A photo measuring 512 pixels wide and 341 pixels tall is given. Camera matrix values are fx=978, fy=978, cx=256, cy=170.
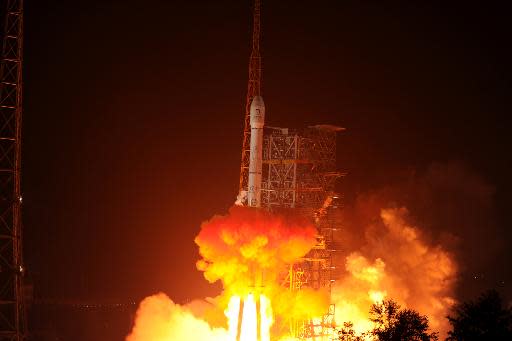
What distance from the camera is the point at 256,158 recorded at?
6481 cm

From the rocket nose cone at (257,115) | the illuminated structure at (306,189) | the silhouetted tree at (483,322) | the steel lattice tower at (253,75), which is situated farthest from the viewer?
the steel lattice tower at (253,75)

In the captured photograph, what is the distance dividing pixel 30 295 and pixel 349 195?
35837mm

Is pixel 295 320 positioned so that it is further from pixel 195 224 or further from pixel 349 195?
pixel 195 224

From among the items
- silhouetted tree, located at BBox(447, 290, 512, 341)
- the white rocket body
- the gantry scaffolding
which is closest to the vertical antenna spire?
the gantry scaffolding

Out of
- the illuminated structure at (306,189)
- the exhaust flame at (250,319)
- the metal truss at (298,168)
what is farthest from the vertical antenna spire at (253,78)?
the exhaust flame at (250,319)

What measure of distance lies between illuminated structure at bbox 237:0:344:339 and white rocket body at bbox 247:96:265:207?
1.92m

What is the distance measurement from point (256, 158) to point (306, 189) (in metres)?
4.82

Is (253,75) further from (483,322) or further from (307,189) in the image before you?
(483,322)

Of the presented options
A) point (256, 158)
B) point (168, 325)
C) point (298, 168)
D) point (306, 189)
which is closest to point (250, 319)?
point (168, 325)

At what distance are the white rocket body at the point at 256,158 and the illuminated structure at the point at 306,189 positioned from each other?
75.7 inches

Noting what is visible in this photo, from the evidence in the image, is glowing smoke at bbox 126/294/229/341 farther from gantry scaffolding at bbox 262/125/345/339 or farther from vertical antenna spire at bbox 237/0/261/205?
vertical antenna spire at bbox 237/0/261/205

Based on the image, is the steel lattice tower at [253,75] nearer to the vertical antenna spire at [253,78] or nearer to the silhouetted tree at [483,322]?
the vertical antenna spire at [253,78]

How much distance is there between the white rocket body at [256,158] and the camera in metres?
64.7

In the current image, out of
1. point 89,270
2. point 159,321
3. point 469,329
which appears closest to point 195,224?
point 89,270
